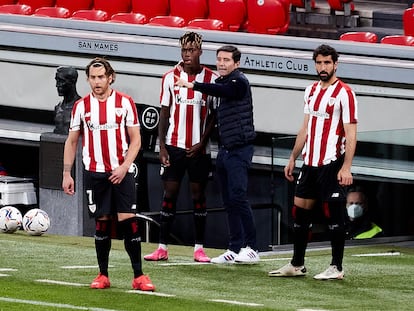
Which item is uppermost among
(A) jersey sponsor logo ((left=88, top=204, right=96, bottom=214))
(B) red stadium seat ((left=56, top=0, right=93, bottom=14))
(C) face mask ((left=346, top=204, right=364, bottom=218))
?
(B) red stadium seat ((left=56, top=0, right=93, bottom=14))

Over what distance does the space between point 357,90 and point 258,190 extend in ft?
7.02

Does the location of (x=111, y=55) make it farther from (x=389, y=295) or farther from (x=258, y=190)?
(x=389, y=295)

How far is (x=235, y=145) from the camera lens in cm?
1088

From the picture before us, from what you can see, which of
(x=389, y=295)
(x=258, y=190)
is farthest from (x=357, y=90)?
(x=389, y=295)

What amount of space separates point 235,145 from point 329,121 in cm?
116

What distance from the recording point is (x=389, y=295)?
948 cm

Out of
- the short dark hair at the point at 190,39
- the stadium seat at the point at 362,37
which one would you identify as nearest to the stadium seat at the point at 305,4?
the stadium seat at the point at 362,37

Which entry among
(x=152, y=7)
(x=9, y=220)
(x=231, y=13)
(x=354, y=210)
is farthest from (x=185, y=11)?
(x=9, y=220)

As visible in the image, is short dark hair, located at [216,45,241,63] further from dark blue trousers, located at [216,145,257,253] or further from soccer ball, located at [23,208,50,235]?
soccer ball, located at [23,208,50,235]

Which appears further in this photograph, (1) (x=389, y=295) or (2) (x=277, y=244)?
(2) (x=277, y=244)

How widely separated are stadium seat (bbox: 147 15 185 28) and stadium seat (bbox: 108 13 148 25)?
289 millimetres

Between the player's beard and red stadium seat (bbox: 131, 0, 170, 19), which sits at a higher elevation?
red stadium seat (bbox: 131, 0, 170, 19)

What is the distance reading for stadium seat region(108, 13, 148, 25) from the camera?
1731cm

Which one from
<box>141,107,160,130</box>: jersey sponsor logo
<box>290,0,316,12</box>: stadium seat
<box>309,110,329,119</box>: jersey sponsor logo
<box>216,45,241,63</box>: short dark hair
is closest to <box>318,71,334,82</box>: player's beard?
<box>309,110,329,119</box>: jersey sponsor logo
